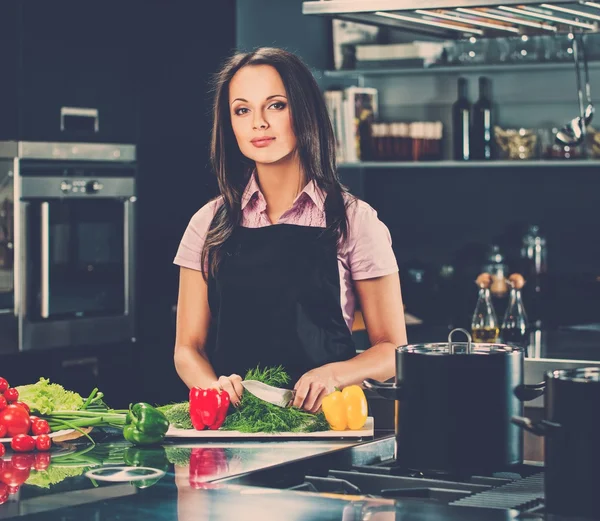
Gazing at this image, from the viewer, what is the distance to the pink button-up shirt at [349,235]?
2775 mm

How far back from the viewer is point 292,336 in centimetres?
274

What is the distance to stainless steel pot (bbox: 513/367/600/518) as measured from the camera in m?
1.53

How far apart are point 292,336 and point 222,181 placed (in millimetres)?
408

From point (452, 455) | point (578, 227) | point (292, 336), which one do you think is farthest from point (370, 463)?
point (578, 227)

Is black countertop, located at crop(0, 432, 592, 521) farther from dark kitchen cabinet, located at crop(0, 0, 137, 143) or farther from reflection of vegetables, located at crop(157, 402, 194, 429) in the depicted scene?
dark kitchen cabinet, located at crop(0, 0, 137, 143)

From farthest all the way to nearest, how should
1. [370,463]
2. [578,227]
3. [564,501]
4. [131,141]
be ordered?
[578,227] < [131,141] < [370,463] < [564,501]

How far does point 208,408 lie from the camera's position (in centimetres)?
225

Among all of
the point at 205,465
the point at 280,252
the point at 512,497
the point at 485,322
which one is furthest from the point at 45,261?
the point at 512,497

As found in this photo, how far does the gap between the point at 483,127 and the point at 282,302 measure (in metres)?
2.98

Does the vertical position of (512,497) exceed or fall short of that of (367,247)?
it falls short

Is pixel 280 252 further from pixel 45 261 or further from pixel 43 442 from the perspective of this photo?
pixel 45 261

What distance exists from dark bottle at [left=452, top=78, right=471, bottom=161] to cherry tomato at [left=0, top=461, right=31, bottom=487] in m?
3.80

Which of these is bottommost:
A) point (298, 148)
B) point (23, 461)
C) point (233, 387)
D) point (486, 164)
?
point (23, 461)

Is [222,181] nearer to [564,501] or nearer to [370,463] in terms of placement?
[370,463]
